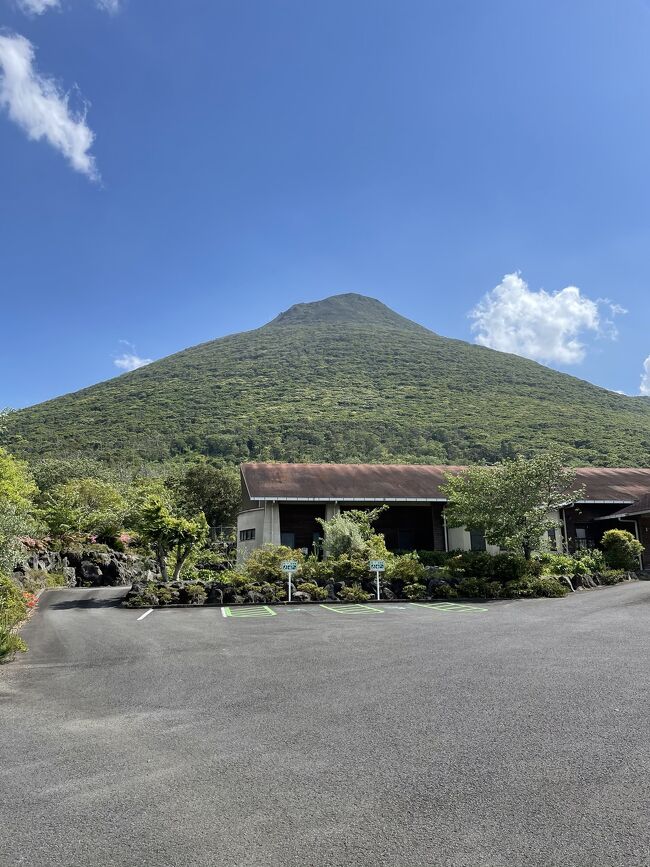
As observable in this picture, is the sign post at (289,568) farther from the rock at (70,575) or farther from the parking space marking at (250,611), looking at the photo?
the rock at (70,575)

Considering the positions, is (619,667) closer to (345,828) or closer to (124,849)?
(345,828)

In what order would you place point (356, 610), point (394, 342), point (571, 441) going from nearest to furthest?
point (356, 610) → point (571, 441) → point (394, 342)

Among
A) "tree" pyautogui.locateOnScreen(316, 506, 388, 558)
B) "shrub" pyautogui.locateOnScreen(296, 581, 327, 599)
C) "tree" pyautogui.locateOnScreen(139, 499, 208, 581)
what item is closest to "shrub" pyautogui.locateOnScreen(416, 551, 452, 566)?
"tree" pyautogui.locateOnScreen(316, 506, 388, 558)

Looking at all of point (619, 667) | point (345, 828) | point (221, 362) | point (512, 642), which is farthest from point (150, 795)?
point (221, 362)

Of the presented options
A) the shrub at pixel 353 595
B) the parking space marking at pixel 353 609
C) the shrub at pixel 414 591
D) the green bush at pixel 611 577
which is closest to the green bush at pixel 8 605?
the parking space marking at pixel 353 609

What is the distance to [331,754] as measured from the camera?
13.8ft

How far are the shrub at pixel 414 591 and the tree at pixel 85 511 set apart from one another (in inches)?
709

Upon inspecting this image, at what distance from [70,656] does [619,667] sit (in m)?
7.92

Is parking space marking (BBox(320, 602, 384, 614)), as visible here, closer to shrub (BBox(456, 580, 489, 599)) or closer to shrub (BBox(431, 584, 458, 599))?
shrub (BBox(431, 584, 458, 599))

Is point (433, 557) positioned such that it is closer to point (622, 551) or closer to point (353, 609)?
point (622, 551)

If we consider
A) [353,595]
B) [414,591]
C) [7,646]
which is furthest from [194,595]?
[7,646]

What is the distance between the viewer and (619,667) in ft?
22.5

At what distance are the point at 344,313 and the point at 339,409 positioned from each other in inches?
3147

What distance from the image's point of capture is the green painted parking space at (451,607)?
1331 cm
